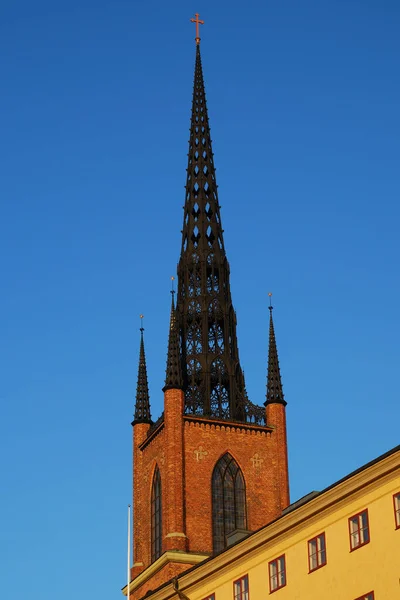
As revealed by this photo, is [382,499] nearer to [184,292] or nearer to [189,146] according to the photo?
[184,292]

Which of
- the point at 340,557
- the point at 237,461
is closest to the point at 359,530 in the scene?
the point at 340,557

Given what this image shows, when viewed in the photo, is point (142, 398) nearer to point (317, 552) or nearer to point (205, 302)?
point (205, 302)

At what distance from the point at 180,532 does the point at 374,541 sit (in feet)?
145

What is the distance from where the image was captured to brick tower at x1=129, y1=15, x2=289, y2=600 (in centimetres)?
9781

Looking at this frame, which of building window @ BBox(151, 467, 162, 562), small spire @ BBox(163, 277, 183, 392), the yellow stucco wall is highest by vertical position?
small spire @ BBox(163, 277, 183, 392)

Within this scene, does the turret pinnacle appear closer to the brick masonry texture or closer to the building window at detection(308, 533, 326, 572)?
the brick masonry texture

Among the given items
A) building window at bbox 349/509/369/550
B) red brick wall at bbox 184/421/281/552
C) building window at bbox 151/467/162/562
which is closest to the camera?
building window at bbox 349/509/369/550

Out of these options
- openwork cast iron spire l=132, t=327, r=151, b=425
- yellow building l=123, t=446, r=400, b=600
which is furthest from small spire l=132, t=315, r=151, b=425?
yellow building l=123, t=446, r=400, b=600

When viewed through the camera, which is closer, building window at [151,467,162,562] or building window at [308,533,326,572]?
building window at [308,533,326,572]

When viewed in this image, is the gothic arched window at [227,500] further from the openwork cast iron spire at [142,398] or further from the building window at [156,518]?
the openwork cast iron spire at [142,398]

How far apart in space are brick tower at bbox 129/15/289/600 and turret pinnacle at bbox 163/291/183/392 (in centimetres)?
7

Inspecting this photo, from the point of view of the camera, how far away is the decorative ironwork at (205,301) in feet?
343

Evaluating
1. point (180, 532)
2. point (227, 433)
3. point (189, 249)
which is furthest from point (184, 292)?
point (180, 532)

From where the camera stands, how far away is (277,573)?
5928 centimetres
